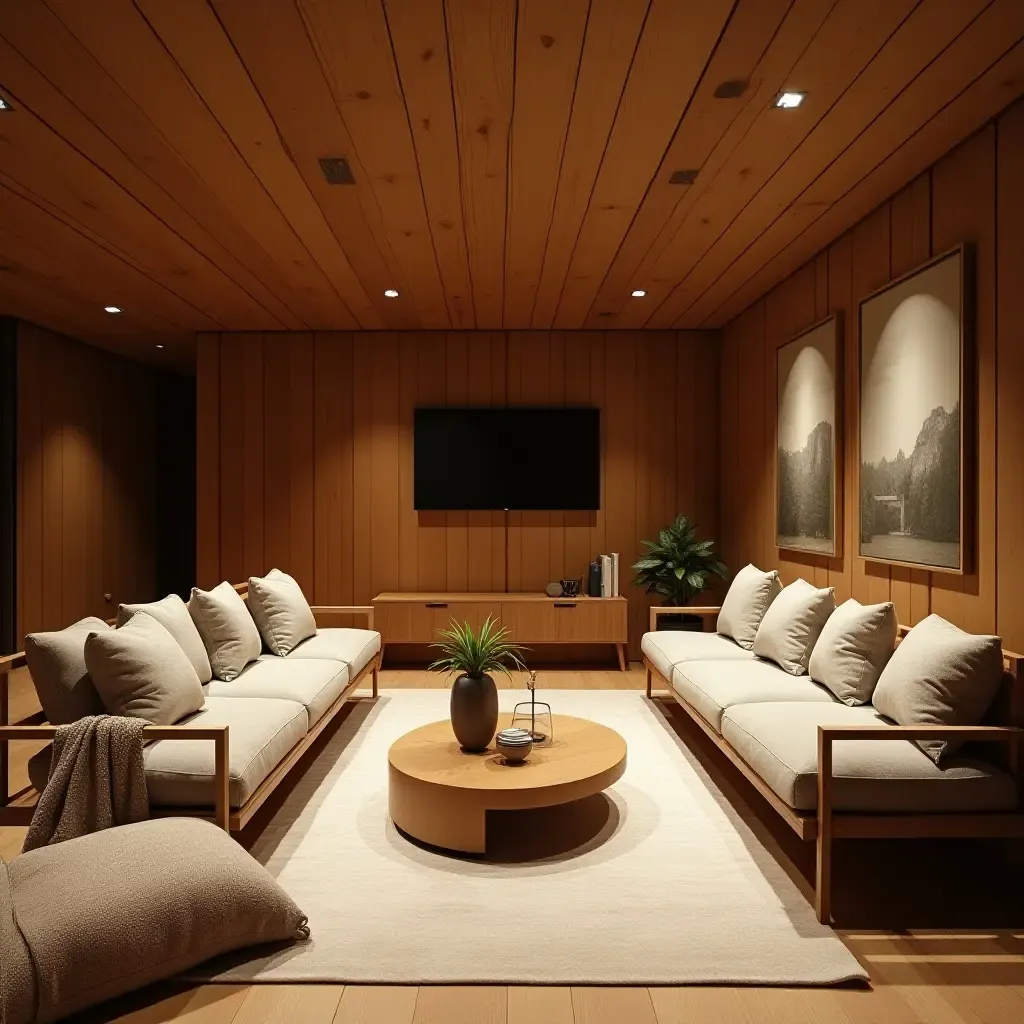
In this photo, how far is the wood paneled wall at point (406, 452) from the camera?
22.0 feet

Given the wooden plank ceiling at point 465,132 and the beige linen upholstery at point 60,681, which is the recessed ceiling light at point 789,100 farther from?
the beige linen upholstery at point 60,681

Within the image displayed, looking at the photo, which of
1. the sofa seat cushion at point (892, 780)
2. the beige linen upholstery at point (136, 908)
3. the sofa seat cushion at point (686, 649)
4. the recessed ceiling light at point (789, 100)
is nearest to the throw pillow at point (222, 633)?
the beige linen upholstery at point (136, 908)

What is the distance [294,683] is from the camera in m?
3.84

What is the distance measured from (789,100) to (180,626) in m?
3.27

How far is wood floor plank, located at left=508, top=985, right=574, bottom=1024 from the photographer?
204 cm

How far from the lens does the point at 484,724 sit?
11.0 ft

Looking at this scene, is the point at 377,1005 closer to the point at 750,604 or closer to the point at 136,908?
the point at 136,908

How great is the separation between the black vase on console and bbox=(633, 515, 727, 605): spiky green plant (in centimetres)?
289

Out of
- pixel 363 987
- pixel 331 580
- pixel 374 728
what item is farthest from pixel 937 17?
pixel 331 580

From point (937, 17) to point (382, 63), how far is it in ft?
Result: 5.57

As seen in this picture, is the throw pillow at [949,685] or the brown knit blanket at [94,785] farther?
the throw pillow at [949,685]

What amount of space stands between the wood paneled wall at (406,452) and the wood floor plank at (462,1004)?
15.1 ft

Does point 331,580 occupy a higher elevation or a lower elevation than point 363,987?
higher

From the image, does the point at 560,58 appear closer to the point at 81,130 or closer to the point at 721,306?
the point at 81,130
